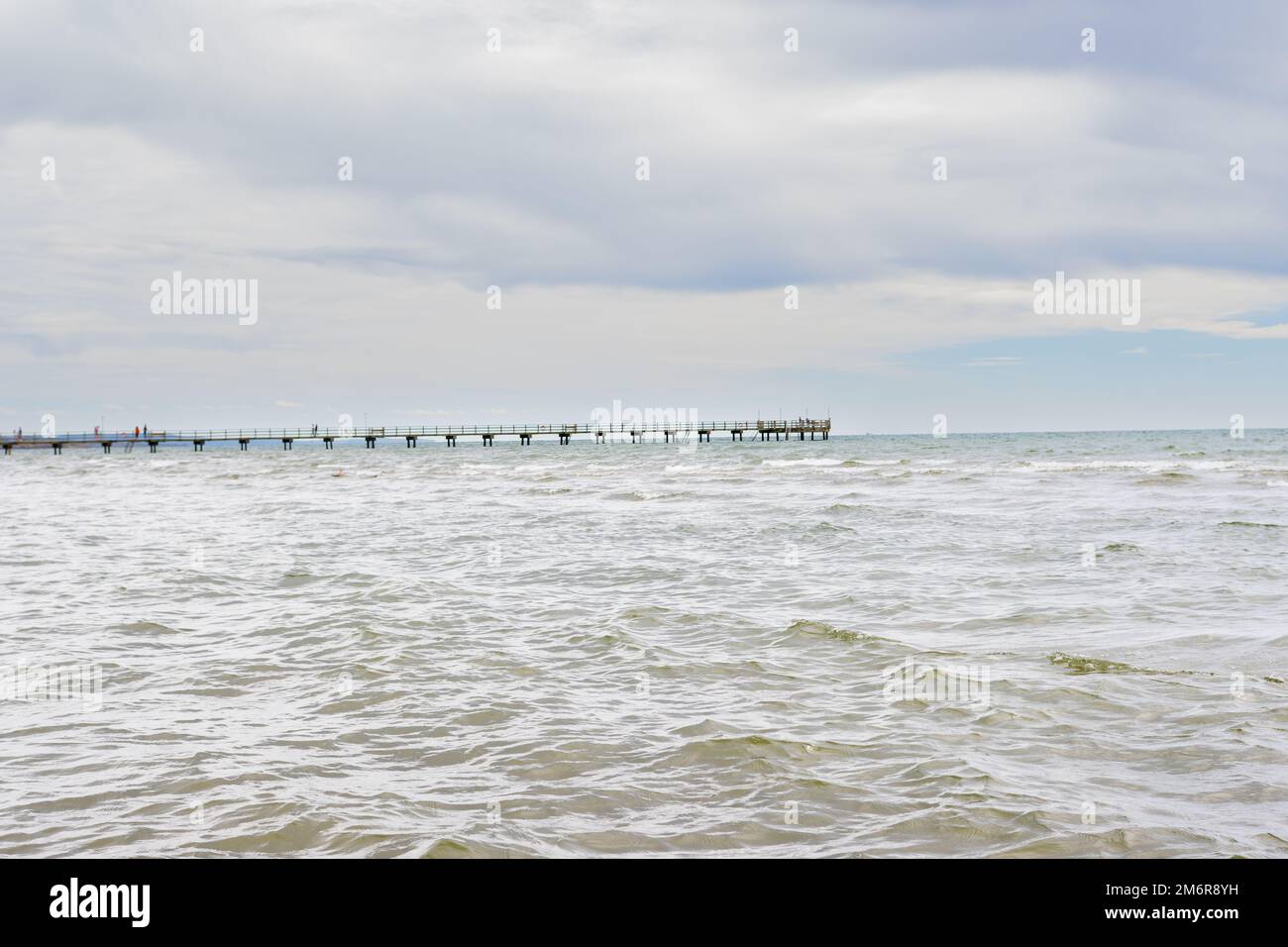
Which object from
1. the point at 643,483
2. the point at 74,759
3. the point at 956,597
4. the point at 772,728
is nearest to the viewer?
the point at 74,759

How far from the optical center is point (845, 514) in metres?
23.4

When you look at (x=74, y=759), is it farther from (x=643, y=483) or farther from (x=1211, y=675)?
(x=643, y=483)

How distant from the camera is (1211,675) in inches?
298

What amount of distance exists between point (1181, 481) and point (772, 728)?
33.9 m

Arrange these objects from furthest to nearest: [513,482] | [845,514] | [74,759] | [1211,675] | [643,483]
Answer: [513,482]
[643,483]
[845,514]
[1211,675]
[74,759]

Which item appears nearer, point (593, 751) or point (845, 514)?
point (593, 751)

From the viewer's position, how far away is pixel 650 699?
7.24 metres

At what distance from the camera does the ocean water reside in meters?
4.80

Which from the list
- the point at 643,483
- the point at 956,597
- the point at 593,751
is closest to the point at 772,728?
the point at 593,751

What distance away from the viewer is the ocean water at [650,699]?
15.8ft
